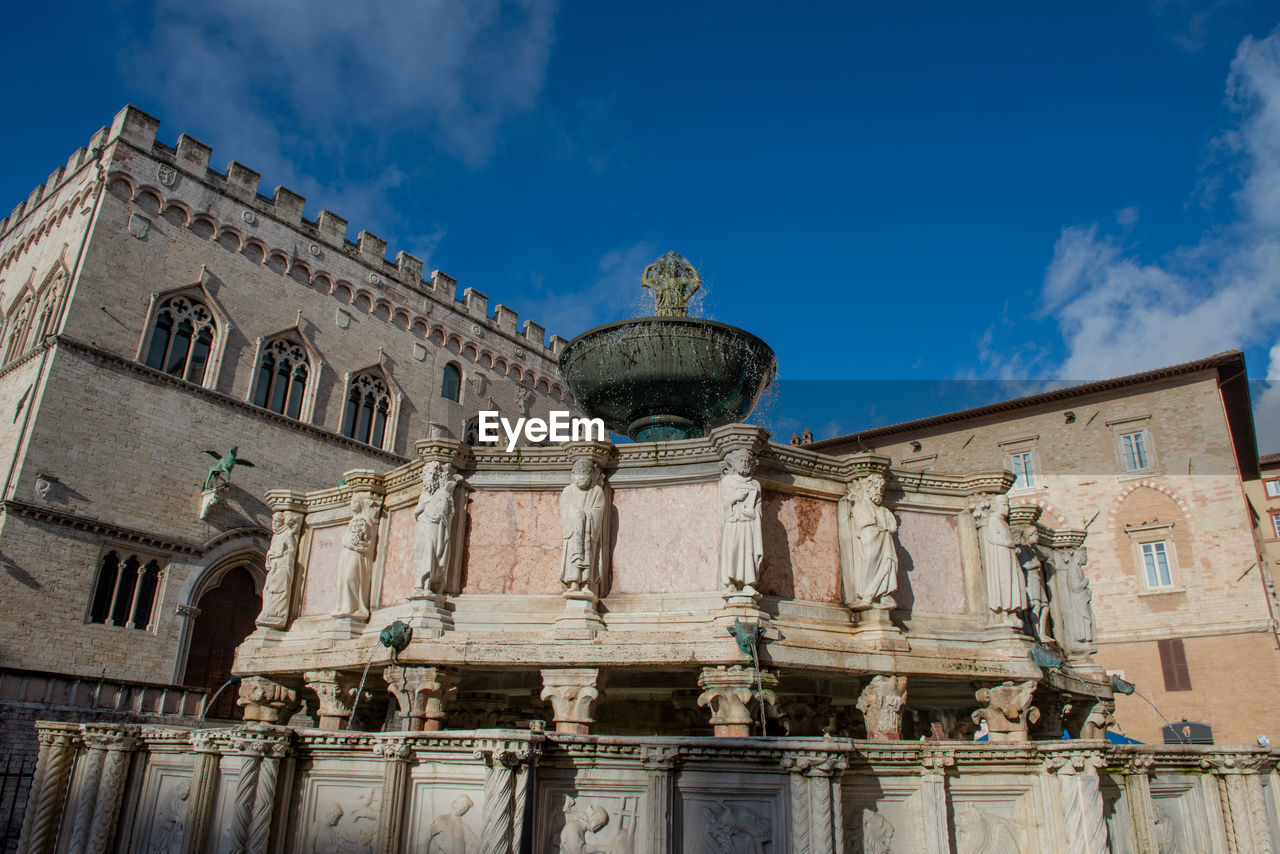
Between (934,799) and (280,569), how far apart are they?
24.2 feet

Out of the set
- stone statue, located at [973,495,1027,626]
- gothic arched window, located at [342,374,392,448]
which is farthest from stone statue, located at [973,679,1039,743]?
gothic arched window, located at [342,374,392,448]

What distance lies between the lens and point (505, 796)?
513 centimetres

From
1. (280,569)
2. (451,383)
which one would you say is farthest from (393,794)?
(451,383)

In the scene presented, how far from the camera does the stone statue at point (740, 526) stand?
7.83m

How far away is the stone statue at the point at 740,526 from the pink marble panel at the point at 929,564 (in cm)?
163

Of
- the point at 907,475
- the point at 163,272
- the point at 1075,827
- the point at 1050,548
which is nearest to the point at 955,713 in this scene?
the point at 1050,548

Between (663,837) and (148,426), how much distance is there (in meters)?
21.3

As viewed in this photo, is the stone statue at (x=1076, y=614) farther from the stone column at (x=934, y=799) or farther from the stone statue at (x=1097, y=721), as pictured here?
the stone column at (x=934, y=799)

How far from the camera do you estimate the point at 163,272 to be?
79.0 ft

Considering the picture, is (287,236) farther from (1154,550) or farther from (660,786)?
(1154,550)

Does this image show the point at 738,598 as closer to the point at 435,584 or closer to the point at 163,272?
the point at 435,584

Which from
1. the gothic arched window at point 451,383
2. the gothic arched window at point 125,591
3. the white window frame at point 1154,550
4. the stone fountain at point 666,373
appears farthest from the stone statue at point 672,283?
the white window frame at point 1154,550

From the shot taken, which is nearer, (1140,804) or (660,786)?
(660,786)

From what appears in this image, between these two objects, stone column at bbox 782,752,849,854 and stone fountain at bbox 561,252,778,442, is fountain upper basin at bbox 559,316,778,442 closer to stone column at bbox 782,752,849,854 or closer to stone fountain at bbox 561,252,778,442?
stone fountain at bbox 561,252,778,442
